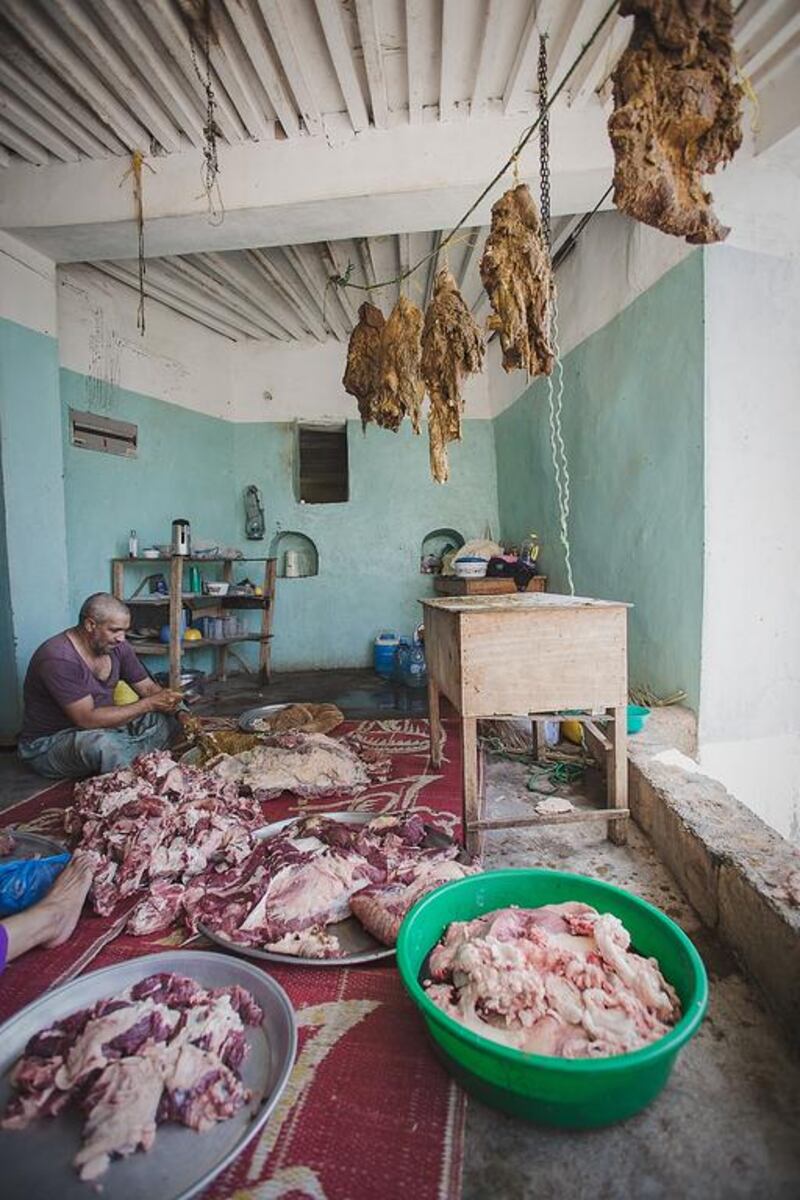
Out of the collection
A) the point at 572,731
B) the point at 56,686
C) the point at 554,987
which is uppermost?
the point at 56,686

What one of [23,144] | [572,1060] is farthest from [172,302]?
[572,1060]

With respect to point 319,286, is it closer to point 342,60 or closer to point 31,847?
point 342,60

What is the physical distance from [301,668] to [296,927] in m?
6.39

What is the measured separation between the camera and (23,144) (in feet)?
13.4

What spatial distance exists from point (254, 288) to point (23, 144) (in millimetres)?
2757

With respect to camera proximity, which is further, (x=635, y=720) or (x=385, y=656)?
(x=385, y=656)

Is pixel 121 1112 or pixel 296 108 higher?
pixel 296 108

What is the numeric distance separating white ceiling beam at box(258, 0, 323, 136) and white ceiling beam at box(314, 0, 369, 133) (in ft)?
0.65

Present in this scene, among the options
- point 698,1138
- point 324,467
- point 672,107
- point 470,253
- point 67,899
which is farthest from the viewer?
point 324,467

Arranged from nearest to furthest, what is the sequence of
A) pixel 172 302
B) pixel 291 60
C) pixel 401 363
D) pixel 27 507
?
pixel 291 60, pixel 401 363, pixel 27 507, pixel 172 302

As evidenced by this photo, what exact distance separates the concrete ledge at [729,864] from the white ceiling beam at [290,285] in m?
5.89

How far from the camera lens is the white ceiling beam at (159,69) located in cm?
307

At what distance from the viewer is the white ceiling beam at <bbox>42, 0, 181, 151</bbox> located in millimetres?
3088

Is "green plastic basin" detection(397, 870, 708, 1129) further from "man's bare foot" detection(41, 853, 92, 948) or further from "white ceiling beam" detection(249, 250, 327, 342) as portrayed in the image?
"white ceiling beam" detection(249, 250, 327, 342)
